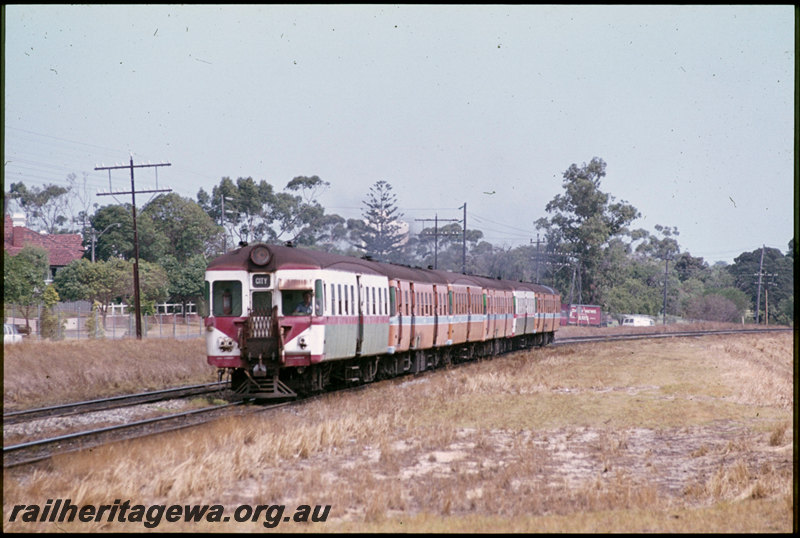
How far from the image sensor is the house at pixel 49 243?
84438mm

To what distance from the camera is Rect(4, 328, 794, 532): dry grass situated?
34.3 ft

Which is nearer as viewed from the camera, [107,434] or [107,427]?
[107,434]

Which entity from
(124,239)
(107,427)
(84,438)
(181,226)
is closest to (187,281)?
(124,239)

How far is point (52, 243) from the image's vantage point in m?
94.1

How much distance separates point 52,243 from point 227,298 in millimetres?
79045

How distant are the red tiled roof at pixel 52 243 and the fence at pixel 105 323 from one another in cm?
1686

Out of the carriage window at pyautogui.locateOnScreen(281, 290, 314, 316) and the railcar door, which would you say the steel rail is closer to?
the carriage window at pyautogui.locateOnScreen(281, 290, 314, 316)

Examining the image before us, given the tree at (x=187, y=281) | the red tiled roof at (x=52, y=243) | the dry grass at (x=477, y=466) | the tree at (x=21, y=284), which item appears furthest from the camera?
the red tiled roof at (x=52, y=243)

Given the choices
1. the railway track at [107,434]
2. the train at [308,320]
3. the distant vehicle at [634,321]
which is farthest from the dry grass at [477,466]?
the distant vehicle at [634,321]

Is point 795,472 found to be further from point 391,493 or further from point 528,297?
point 528,297

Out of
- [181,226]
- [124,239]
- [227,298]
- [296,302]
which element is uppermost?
[181,226]

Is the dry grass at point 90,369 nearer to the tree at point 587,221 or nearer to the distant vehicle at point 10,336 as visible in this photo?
the distant vehicle at point 10,336

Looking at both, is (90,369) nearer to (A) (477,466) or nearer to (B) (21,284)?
(A) (477,466)

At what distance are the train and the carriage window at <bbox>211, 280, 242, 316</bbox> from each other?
24 mm
